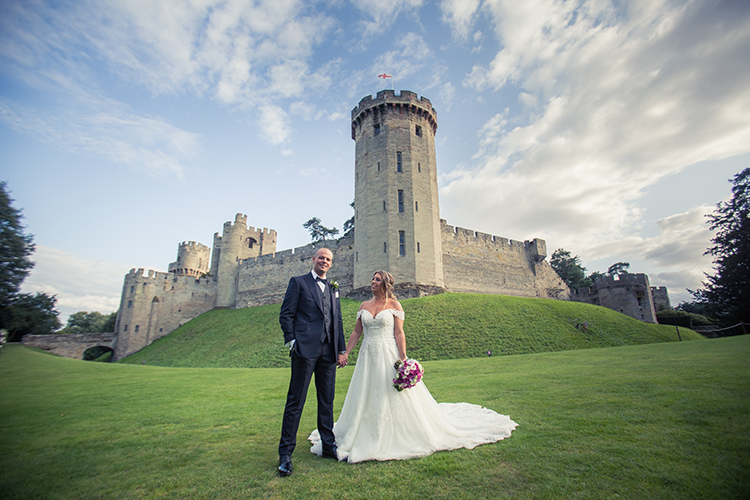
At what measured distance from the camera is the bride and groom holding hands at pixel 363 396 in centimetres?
359

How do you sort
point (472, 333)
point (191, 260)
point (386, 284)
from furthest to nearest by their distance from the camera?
point (191, 260)
point (472, 333)
point (386, 284)

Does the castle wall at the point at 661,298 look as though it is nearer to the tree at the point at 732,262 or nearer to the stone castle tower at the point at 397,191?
the tree at the point at 732,262

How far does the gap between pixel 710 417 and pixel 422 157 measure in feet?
78.2

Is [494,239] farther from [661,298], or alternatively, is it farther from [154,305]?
[154,305]

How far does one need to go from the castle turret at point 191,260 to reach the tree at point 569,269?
46079 millimetres

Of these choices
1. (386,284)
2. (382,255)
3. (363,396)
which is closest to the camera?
(363,396)

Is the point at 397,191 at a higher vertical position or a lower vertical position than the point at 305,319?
higher

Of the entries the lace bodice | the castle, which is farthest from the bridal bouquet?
the castle

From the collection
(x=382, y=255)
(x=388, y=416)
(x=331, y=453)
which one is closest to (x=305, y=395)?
(x=331, y=453)

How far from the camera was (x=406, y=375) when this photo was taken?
3900 millimetres

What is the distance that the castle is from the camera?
24047 mm

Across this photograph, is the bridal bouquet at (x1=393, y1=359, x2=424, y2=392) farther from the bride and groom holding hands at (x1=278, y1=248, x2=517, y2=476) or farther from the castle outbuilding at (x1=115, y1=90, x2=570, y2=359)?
the castle outbuilding at (x1=115, y1=90, x2=570, y2=359)

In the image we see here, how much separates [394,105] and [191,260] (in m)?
32.5

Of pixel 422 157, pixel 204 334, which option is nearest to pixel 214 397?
pixel 422 157
